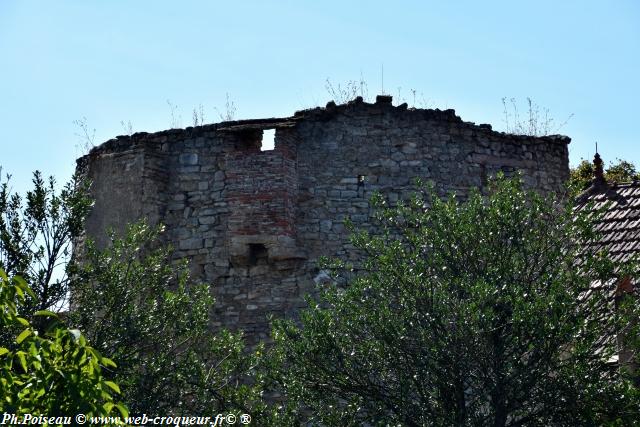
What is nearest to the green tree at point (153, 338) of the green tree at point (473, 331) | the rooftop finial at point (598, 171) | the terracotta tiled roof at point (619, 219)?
the green tree at point (473, 331)

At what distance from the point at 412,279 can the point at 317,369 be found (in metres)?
1.16

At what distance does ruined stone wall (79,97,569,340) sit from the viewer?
12.4m

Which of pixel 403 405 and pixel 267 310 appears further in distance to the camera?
pixel 267 310

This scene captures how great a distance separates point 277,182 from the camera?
12.4m

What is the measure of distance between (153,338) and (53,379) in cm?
395

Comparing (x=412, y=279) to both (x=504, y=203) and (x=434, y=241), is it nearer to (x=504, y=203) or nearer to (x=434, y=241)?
(x=434, y=241)

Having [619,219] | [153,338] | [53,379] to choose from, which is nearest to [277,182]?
[153,338]

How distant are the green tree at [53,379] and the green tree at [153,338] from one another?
3.31m

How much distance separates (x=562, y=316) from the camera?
8.77m

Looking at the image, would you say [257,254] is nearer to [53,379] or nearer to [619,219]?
[619,219]

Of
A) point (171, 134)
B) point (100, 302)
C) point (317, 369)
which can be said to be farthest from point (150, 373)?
point (171, 134)

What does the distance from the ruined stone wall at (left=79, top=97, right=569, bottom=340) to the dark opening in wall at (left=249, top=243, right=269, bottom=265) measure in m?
0.02

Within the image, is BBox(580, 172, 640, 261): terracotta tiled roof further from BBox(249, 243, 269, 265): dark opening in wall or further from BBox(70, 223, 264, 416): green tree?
BBox(70, 223, 264, 416): green tree

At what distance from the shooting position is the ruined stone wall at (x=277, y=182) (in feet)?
40.6
